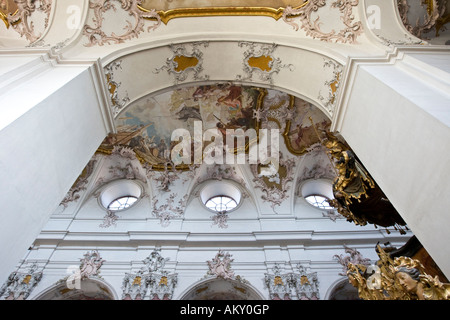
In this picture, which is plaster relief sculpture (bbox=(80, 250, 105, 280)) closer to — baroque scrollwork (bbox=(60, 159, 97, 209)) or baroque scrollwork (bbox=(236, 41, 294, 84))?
baroque scrollwork (bbox=(60, 159, 97, 209))

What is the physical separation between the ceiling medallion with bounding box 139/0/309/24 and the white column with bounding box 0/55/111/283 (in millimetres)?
2311

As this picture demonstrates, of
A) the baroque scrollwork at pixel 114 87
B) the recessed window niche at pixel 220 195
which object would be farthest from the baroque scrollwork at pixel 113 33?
the recessed window niche at pixel 220 195

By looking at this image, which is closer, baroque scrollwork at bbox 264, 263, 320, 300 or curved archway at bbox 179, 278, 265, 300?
baroque scrollwork at bbox 264, 263, 320, 300

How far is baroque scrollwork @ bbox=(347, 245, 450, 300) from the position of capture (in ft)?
9.41

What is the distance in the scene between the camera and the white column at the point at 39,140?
3.32 meters

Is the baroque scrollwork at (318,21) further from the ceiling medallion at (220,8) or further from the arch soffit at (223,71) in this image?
the arch soffit at (223,71)

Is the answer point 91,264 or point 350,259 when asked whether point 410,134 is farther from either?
point 91,264

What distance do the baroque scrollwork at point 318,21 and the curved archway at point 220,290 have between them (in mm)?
6458

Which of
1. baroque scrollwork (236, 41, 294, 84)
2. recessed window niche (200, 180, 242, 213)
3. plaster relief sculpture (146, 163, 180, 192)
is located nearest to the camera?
baroque scrollwork (236, 41, 294, 84)

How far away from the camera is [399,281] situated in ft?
10.6

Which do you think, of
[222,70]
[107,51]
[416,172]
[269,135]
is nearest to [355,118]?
[416,172]

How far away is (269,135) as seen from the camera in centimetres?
1043

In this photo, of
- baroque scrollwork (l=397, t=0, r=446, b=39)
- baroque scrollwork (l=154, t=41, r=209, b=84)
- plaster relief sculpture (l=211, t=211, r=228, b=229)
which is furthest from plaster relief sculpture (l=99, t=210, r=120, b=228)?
baroque scrollwork (l=397, t=0, r=446, b=39)

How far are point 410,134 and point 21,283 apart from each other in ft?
31.5
